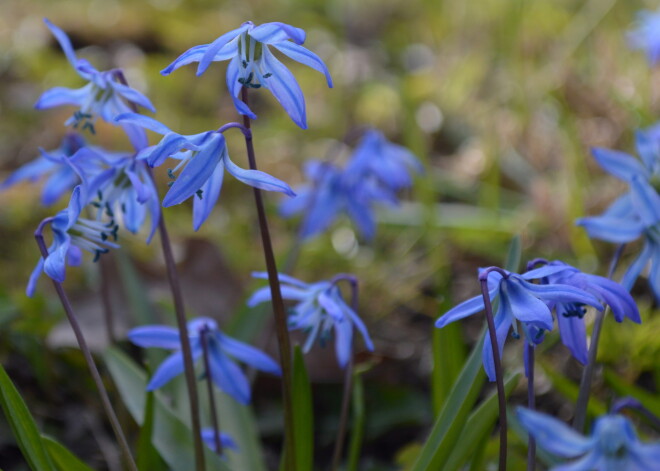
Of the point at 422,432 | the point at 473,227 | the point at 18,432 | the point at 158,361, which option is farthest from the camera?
the point at 473,227

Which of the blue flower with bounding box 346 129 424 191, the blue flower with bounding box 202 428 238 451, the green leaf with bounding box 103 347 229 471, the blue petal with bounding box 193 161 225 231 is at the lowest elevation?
the blue flower with bounding box 202 428 238 451

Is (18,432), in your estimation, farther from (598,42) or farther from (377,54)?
(377,54)

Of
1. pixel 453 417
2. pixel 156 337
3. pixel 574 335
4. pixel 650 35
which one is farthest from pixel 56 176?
pixel 650 35

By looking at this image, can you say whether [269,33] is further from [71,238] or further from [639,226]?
[639,226]

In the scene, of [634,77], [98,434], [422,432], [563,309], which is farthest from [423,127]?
[563,309]

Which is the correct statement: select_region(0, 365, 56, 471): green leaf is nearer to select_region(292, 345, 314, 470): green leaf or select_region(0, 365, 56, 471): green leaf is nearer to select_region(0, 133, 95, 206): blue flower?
select_region(292, 345, 314, 470): green leaf

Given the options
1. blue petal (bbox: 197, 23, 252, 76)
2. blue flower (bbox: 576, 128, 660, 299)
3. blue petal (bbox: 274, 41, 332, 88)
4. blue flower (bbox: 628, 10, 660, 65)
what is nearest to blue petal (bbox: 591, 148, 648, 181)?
blue flower (bbox: 576, 128, 660, 299)
